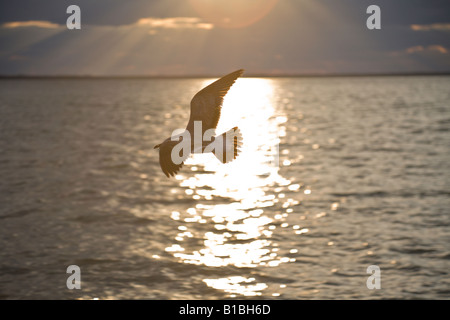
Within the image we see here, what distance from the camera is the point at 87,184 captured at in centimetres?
4481

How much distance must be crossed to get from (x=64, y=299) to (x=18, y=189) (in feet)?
71.1

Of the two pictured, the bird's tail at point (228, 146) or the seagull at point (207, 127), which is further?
the bird's tail at point (228, 146)

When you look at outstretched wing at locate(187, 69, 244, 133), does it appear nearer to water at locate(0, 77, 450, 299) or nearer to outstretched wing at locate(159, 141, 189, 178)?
outstretched wing at locate(159, 141, 189, 178)

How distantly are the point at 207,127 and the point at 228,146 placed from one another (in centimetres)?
45

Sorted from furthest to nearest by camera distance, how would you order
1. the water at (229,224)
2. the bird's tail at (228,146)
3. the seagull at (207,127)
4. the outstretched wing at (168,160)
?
the water at (229,224)
the bird's tail at (228,146)
the seagull at (207,127)
the outstretched wing at (168,160)

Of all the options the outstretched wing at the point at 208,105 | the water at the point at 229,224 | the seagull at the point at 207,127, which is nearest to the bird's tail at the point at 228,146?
the seagull at the point at 207,127

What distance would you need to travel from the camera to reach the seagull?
8750mm

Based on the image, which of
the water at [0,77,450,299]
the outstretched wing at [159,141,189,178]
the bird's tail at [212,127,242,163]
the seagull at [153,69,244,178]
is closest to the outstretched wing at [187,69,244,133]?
the seagull at [153,69,244,178]

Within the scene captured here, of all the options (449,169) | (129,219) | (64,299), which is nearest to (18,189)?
(129,219)

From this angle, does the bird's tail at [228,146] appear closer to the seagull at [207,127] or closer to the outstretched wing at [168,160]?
the seagull at [207,127]

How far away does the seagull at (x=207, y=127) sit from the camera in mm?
8750

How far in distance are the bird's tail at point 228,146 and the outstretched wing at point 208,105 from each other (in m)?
0.32

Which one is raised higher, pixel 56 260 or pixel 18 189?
pixel 18 189
